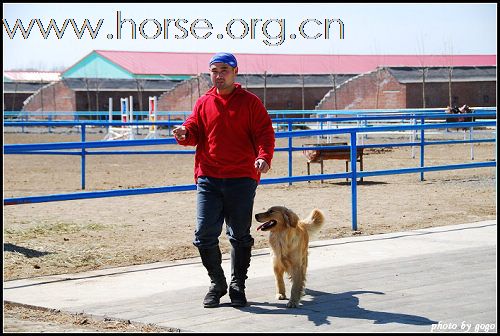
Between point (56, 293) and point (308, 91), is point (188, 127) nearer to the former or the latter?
point (56, 293)

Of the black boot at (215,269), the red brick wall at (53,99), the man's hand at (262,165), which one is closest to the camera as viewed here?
the man's hand at (262,165)

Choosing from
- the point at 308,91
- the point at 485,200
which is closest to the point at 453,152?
the point at 485,200

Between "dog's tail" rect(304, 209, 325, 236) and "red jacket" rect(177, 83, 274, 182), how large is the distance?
34.0 inches

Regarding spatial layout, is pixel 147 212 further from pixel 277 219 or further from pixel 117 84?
pixel 117 84

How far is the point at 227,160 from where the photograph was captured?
23.7 feet

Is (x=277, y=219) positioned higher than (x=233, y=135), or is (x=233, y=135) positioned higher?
(x=233, y=135)

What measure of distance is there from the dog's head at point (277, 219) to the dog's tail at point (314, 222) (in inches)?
25.7

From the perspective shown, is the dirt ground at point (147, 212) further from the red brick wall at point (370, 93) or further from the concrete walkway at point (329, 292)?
the red brick wall at point (370, 93)

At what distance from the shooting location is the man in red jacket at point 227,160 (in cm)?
721

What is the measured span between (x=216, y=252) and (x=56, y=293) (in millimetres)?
1378

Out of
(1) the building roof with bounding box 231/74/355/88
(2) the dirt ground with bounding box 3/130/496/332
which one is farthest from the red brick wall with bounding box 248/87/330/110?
(2) the dirt ground with bounding box 3/130/496/332

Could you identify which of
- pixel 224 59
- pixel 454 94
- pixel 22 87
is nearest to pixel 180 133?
pixel 224 59

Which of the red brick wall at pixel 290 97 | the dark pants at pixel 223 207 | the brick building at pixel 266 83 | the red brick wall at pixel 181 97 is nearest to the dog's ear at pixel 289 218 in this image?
the dark pants at pixel 223 207

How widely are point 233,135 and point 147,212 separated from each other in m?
6.41
